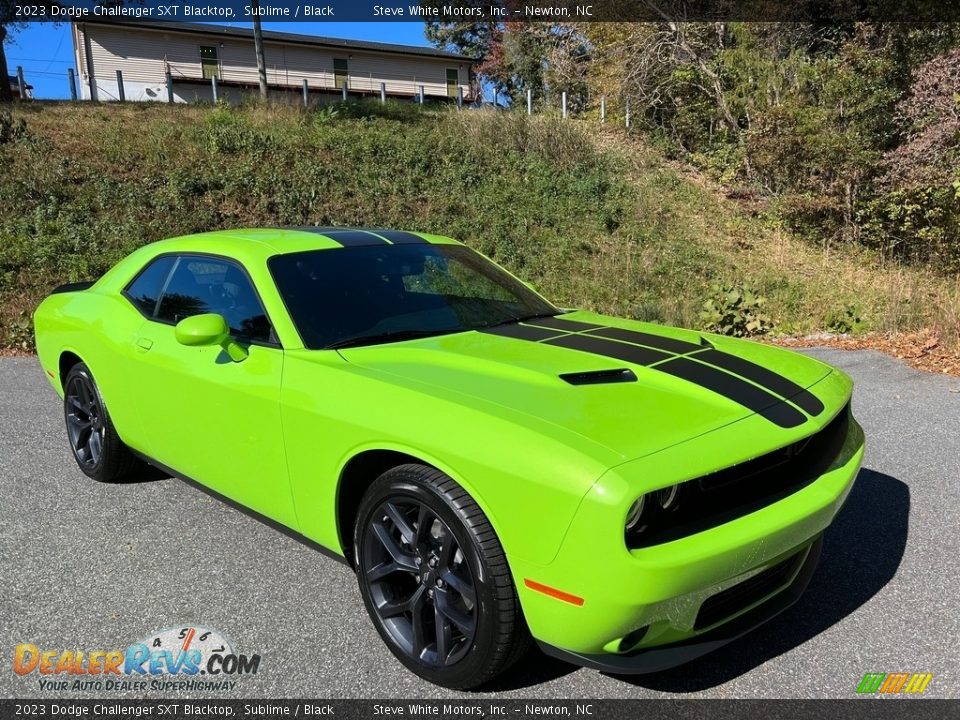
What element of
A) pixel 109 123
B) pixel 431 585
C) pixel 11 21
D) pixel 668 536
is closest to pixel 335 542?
pixel 431 585

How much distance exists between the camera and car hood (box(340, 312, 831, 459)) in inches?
86.4

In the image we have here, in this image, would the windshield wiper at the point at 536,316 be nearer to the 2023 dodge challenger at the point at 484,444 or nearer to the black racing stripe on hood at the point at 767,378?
the 2023 dodge challenger at the point at 484,444

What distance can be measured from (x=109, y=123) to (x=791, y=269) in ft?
53.3

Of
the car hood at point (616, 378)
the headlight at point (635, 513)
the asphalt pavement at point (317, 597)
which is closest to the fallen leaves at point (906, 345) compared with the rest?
the asphalt pavement at point (317, 597)

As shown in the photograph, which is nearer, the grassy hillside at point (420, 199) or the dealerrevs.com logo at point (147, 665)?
the dealerrevs.com logo at point (147, 665)

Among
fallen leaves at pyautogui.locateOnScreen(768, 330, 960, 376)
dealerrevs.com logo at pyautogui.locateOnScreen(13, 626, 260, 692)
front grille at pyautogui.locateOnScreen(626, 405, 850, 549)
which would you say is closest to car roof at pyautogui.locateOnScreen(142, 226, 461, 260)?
dealerrevs.com logo at pyautogui.locateOnScreen(13, 626, 260, 692)

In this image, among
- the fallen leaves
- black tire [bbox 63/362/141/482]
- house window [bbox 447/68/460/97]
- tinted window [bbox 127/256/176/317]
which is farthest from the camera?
house window [bbox 447/68/460/97]

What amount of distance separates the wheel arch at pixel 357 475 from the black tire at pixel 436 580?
2.4 inches

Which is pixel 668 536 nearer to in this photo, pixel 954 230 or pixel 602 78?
pixel 954 230

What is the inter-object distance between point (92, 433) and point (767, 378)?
3645 millimetres

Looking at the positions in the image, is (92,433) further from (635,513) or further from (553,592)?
(635,513)

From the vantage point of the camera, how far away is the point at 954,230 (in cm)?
1291

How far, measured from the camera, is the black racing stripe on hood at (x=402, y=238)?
372cm

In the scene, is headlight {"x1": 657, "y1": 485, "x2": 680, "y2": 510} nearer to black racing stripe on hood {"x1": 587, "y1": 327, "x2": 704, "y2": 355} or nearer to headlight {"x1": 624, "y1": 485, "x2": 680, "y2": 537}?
headlight {"x1": 624, "y1": 485, "x2": 680, "y2": 537}
